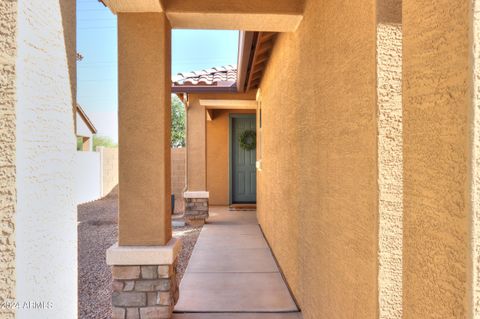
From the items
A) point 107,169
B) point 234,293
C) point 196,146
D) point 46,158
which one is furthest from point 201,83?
point 107,169

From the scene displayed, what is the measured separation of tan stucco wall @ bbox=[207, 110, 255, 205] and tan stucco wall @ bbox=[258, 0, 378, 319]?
22.2 feet

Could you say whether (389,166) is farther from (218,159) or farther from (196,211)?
(218,159)

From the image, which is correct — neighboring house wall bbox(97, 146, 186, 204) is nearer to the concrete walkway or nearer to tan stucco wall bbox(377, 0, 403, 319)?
the concrete walkway

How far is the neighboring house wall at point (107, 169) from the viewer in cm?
1475

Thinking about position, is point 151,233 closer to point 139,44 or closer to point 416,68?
point 139,44

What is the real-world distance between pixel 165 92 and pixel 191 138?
5195mm

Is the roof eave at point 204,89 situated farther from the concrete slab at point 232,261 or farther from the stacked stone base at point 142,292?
the stacked stone base at point 142,292

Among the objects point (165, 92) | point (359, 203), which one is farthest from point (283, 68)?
point (359, 203)

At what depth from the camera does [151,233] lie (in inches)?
124

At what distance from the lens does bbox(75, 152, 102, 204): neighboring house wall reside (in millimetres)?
13102

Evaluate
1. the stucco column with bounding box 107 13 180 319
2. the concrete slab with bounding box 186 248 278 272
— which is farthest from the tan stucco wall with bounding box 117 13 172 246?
the concrete slab with bounding box 186 248 278 272

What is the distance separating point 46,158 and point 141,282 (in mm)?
2425

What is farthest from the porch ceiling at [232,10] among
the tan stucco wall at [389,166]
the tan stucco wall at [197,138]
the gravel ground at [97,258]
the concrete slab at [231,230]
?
the tan stucco wall at [197,138]

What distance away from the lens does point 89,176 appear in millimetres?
13750
